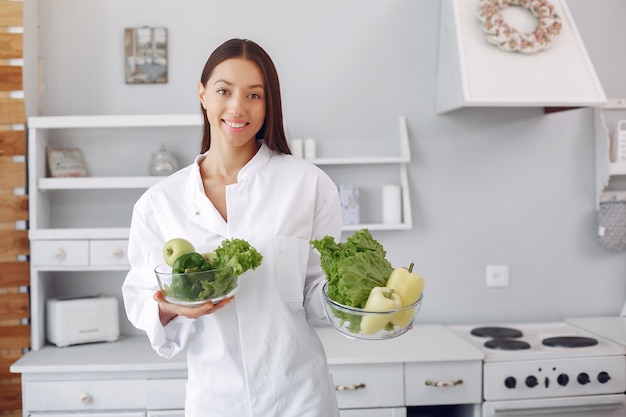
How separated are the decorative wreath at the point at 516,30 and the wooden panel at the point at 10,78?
1802mm

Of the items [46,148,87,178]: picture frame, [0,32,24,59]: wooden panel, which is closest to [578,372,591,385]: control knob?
[46,148,87,178]: picture frame

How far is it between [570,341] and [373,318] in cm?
153

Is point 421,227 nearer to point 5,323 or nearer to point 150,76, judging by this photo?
point 150,76

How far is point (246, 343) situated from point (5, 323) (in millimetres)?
1545

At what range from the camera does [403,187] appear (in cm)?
277

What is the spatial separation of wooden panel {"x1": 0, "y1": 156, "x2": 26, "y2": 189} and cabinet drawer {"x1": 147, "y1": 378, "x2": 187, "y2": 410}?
0.98 metres

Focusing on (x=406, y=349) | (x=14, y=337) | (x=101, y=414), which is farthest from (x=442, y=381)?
(x=14, y=337)

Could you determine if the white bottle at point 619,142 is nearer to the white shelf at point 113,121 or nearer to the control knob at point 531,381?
the control knob at point 531,381

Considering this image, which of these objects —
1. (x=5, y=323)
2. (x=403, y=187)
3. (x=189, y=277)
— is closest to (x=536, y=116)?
(x=403, y=187)

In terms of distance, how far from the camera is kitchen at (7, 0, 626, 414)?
2.73m

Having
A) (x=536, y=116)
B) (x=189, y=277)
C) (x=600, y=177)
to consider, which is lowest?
(x=189, y=277)

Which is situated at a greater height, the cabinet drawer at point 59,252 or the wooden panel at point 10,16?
the wooden panel at point 10,16

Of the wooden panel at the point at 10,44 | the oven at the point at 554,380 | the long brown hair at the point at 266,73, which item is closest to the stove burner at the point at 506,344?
the oven at the point at 554,380

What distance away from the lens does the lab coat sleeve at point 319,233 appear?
157 cm
